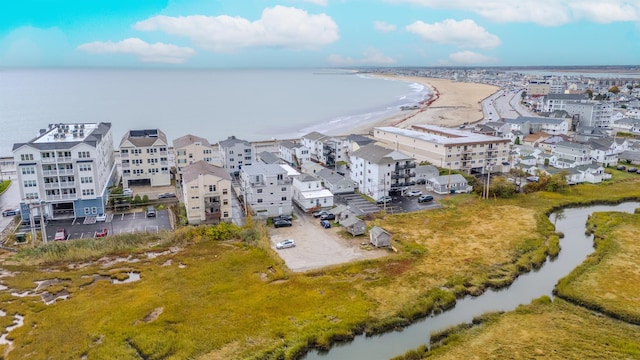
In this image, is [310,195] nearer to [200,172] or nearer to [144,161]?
[200,172]

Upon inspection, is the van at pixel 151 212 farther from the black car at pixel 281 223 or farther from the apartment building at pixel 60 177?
the black car at pixel 281 223

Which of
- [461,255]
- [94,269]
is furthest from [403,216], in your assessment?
[94,269]

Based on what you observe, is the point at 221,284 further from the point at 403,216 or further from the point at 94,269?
the point at 403,216

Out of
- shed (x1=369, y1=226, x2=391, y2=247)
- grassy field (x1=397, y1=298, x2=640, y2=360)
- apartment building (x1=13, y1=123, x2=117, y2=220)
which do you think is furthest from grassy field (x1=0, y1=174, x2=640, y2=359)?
apartment building (x1=13, y1=123, x2=117, y2=220)

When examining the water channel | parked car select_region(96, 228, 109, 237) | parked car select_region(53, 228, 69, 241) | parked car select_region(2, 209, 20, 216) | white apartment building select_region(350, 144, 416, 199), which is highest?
white apartment building select_region(350, 144, 416, 199)

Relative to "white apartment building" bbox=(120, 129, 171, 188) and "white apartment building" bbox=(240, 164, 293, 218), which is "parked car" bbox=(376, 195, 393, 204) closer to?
"white apartment building" bbox=(240, 164, 293, 218)

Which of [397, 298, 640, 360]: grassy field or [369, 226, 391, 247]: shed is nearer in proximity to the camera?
[397, 298, 640, 360]: grassy field
